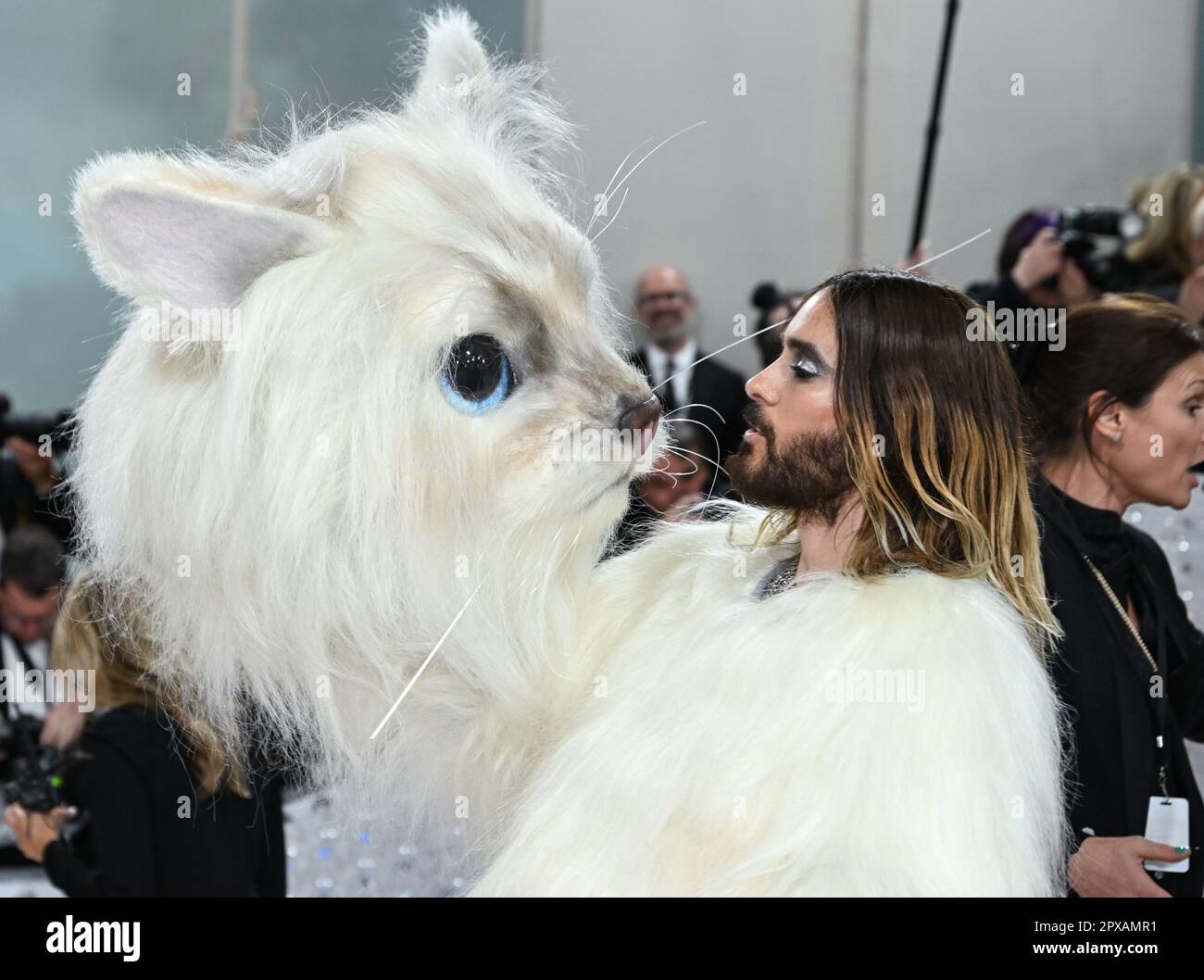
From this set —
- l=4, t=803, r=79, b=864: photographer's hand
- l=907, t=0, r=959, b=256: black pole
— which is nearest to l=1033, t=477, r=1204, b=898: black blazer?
l=4, t=803, r=79, b=864: photographer's hand

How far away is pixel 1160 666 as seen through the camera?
1.67 meters

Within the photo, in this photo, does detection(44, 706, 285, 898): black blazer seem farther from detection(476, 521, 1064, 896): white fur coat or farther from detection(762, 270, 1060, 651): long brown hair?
detection(762, 270, 1060, 651): long brown hair

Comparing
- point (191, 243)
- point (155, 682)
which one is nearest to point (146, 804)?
point (155, 682)

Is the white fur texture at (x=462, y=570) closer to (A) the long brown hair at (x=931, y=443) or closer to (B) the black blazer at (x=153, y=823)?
(A) the long brown hair at (x=931, y=443)

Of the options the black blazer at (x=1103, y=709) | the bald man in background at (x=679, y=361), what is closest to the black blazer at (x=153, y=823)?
the black blazer at (x=1103, y=709)

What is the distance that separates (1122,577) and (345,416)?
45.2 inches

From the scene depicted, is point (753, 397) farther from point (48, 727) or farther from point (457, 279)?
point (48, 727)

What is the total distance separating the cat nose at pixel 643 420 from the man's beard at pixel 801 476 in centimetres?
16

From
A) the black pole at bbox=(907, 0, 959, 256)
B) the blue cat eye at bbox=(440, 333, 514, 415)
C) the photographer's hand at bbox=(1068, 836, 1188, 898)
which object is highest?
the black pole at bbox=(907, 0, 959, 256)

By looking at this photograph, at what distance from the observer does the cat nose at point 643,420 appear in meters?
1.17

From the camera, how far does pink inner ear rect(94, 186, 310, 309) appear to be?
1078 mm

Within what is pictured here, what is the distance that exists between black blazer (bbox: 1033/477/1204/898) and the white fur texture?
16.6 inches

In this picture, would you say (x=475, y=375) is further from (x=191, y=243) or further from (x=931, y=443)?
(x=931, y=443)

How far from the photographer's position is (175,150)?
4.35 feet
